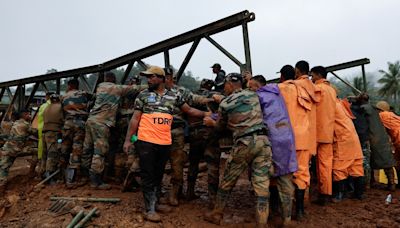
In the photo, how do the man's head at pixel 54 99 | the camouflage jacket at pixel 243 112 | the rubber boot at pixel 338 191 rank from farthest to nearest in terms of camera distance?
the man's head at pixel 54 99
the rubber boot at pixel 338 191
the camouflage jacket at pixel 243 112

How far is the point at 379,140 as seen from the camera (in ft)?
20.3

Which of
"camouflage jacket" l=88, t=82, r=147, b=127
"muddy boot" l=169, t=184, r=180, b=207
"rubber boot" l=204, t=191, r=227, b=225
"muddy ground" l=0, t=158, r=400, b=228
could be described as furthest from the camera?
"camouflage jacket" l=88, t=82, r=147, b=127

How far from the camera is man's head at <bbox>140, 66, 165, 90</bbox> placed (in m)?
4.27

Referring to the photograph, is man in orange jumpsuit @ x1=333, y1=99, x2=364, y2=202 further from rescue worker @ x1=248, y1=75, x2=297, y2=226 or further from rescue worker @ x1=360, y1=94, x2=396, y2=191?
rescue worker @ x1=248, y1=75, x2=297, y2=226

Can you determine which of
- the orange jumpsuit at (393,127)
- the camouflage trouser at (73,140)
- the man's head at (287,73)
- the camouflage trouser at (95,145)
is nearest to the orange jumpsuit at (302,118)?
the man's head at (287,73)

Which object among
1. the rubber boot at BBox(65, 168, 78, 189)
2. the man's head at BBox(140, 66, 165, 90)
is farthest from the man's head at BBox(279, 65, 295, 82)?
the rubber boot at BBox(65, 168, 78, 189)

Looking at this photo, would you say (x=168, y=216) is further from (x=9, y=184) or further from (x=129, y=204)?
(x=9, y=184)

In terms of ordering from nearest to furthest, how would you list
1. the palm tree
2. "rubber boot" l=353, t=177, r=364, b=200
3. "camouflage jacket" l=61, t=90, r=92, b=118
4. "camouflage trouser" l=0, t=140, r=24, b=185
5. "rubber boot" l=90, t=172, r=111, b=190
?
"rubber boot" l=353, t=177, r=364, b=200
"rubber boot" l=90, t=172, r=111, b=190
"camouflage jacket" l=61, t=90, r=92, b=118
"camouflage trouser" l=0, t=140, r=24, b=185
the palm tree

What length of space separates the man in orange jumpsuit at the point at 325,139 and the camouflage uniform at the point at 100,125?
3.16 metres

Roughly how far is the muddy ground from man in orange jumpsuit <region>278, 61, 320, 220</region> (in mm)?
514

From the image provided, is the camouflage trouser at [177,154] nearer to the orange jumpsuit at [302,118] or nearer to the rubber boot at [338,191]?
the orange jumpsuit at [302,118]

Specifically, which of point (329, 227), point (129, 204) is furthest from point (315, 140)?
point (129, 204)

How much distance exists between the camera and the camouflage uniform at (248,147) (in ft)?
12.5

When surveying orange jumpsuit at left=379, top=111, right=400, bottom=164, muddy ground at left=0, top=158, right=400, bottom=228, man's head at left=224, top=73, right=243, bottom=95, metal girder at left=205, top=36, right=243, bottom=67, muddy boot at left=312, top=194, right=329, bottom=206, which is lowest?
muddy ground at left=0, top=158, right=400, bottom=228
